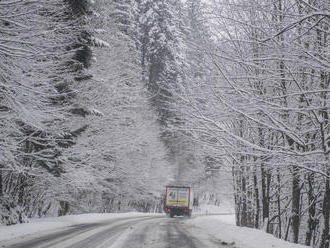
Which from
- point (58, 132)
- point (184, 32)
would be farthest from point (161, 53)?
point (184, 32)

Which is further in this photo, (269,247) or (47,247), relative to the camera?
(269,247)

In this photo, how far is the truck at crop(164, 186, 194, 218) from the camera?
32688mm

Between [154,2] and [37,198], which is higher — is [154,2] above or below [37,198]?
above

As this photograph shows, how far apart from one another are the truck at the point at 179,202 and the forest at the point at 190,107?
3690mm

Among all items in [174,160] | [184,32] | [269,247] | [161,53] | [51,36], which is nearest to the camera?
[269,247]

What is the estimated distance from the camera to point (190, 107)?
7672 mm

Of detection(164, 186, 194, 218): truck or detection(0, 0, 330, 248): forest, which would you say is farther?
detection(164, 186, 194, 218): truck

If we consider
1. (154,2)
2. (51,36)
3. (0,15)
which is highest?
(154,2)

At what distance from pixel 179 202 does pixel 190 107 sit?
26.5 metres

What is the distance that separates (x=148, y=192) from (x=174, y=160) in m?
14.4

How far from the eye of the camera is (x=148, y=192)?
39438mm

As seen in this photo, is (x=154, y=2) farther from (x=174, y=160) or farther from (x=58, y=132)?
(x=58, y=132)

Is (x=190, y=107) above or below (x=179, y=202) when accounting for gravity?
above

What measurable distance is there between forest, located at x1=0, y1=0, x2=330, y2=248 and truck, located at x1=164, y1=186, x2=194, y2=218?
12.1ft
